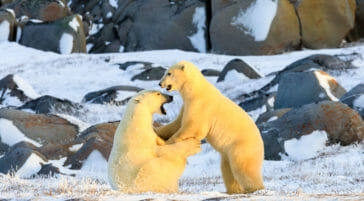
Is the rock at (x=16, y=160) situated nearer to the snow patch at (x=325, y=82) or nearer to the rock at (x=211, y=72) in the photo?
the snow patch at (x=325, y=82)

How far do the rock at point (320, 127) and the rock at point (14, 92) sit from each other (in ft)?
42.4

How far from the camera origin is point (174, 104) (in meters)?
20.8

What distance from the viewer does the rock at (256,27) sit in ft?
112

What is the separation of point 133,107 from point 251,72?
62.6 ft

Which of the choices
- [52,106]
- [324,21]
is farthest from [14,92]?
[324,21]

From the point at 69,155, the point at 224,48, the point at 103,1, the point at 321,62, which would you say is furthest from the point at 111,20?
the point at 69,155

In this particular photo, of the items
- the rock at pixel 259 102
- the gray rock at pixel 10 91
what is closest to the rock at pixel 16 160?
the rock at pixel 259 102

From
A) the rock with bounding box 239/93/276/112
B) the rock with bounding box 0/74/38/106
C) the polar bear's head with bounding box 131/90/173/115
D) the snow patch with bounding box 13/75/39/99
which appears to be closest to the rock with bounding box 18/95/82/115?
the rock with bounding box 0/74/38/106

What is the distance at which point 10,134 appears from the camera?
45.3 feet

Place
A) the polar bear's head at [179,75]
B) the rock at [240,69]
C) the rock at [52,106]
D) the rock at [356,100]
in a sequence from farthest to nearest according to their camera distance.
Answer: the rock at [240,69]
the rock at [52,106]
the rock at [356,100]
the polar bear's head at [179,75]

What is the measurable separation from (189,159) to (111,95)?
34.4ft

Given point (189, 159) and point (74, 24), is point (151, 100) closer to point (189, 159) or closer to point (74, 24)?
point (189, 159)

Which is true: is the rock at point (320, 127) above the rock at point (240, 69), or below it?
above

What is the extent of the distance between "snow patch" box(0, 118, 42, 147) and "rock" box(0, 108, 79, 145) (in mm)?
93
